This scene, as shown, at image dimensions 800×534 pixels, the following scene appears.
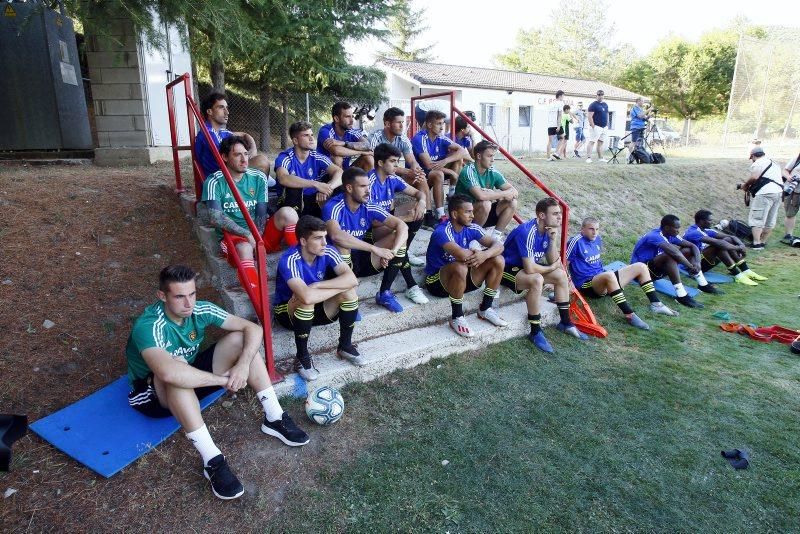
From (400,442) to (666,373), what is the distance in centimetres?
238

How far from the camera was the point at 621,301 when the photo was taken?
5129mm

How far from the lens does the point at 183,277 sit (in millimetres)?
2721

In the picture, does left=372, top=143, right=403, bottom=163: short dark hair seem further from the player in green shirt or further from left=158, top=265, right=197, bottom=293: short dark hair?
left=158, top=265, right=197, bottom=293: short dark hair

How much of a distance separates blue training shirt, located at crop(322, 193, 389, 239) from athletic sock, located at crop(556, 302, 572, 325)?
6.15ft

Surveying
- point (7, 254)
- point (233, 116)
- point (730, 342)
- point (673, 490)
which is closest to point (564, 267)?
point (730, 342)

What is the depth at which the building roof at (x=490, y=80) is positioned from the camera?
2264 cm

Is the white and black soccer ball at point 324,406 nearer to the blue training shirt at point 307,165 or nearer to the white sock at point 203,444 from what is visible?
the white sock at point 203,444

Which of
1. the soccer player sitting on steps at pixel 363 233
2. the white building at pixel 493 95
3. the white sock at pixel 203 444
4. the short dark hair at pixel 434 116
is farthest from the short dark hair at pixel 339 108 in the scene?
the white building at pixel 493 95

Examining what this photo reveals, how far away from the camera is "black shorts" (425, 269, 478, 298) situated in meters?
4.50

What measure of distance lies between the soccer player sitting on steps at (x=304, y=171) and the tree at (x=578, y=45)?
43.2 metres

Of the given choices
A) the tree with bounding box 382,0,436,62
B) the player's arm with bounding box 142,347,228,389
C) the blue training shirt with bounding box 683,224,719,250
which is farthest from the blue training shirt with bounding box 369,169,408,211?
the tree with bounding box 382,0,436,62

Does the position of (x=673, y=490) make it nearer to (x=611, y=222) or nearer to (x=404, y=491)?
(x=404, y=491)

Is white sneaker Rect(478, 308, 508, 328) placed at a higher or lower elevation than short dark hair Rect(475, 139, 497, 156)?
lower

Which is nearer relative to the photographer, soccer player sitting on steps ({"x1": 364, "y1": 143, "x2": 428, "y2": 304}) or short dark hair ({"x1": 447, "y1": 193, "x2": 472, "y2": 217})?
short dark hair ({"x1": 447, "y1": 193, "x2": 472, "y2": 217})
